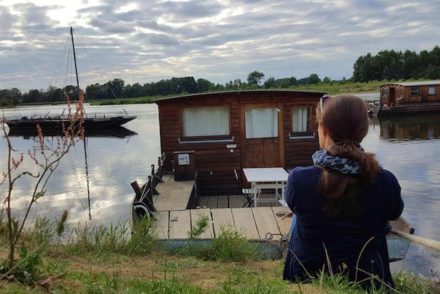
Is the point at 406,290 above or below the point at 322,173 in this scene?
below

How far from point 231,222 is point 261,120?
17.7 feet

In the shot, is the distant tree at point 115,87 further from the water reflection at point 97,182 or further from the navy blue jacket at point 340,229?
the navy blue jacket at point 340,229

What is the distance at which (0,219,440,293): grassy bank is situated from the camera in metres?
2.53

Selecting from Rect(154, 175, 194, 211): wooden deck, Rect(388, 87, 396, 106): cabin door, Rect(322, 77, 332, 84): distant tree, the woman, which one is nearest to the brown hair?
the woman

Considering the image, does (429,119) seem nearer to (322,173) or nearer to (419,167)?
(419,167)

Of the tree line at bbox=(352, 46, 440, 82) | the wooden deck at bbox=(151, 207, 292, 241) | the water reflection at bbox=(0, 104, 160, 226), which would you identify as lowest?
the water reflection at bbox=(0, 104, 160, 226)

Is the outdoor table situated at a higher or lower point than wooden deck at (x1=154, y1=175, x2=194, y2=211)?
higher

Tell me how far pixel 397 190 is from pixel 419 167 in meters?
18.7

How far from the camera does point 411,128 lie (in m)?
33.0

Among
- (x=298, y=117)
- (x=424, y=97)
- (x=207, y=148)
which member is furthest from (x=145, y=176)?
(x=424, y=97)

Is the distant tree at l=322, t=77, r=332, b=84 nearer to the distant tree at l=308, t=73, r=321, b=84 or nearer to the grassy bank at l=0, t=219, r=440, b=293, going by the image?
the distant tree at l=308, t=73, r=321, b=84

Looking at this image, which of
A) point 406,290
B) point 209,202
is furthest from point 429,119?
point 406,290

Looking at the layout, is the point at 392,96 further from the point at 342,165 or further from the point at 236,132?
the point at 342,165

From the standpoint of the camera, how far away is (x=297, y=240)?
7.48ft
